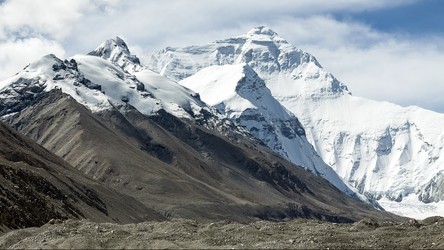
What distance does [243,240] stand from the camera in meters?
71.1

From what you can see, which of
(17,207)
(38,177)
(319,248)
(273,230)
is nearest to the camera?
(319,248)

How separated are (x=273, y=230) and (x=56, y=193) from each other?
334ft

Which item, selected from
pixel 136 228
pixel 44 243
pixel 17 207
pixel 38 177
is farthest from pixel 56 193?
pixel 44 243

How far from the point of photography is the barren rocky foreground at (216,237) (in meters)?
67.8

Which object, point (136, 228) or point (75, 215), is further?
point (75, 215)

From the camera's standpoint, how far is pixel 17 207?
127 meters

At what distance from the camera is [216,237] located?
72.0 m

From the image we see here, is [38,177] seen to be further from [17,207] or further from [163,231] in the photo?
[163,231]

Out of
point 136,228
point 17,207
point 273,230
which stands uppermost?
point 273,230

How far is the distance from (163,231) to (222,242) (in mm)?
8785

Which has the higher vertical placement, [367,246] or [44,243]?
[367,246]

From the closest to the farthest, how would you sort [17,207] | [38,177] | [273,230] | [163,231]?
[163,231]
[273,230]
[17,207]
[38,177]

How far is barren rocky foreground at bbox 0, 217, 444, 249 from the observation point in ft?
222

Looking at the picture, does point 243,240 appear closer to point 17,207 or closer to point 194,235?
point 194,235
